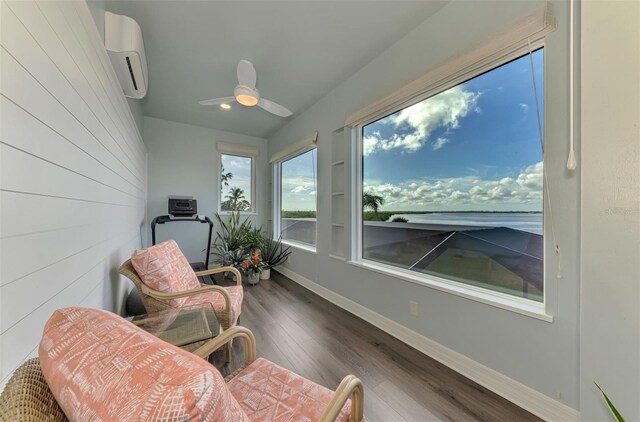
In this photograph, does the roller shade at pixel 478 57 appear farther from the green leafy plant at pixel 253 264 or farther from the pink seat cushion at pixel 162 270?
the green leafy plant at pixel 253 264

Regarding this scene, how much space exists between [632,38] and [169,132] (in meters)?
5.02

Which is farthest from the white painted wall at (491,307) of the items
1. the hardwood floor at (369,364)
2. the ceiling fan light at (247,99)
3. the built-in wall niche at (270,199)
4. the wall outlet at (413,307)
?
the built-in wall niche at (270,199)

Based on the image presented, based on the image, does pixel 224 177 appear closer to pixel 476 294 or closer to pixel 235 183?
pixel 235 183

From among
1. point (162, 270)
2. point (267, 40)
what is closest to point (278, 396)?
point (162, 270)

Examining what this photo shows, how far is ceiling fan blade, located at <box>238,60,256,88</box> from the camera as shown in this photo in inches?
80.7

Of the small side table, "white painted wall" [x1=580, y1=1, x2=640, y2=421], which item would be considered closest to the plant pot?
the small side table

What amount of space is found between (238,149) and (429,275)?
4.00 m

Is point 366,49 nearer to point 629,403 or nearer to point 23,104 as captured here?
point 23,104

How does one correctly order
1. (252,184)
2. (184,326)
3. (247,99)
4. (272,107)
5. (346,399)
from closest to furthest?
(346,399) → (184,326) → (247,99) → (272,107) → (252,184)

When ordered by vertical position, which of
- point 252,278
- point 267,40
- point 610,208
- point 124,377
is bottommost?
point 252,278

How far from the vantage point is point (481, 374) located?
61.6 inches

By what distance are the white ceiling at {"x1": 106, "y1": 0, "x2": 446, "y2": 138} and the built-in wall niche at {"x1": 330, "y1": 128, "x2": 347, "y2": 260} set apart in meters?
0.72

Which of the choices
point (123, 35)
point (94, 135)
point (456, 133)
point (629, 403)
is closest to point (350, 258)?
point (456, 133)

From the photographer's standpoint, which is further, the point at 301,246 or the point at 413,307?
the point at 301,246
